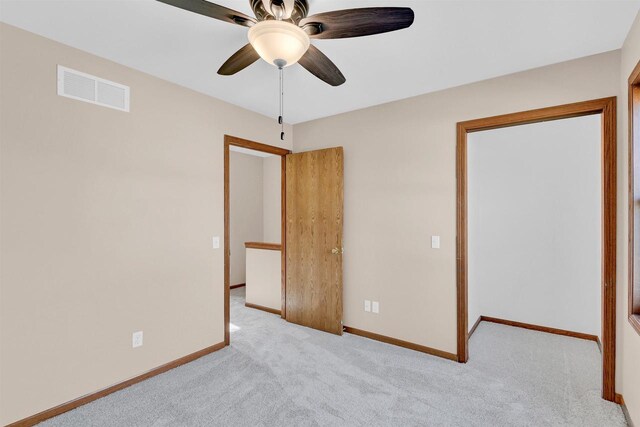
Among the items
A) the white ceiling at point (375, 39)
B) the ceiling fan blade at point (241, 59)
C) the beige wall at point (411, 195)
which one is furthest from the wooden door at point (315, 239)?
the ceiling fan blade at point (241, 59)

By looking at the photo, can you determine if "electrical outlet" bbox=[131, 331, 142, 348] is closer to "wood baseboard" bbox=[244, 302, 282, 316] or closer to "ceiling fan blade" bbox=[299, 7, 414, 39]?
"wood baseboard" bbox=[244, 302, 282, 316]

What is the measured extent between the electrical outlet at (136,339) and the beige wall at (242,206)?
3.28 meters

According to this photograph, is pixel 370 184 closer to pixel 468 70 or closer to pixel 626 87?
pixel 468 70

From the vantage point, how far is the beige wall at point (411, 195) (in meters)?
2.65

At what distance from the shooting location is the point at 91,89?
7.42 ft

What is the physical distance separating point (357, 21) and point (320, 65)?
440 mm

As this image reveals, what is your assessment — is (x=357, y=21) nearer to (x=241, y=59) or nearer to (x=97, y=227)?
(x=241, y=59)

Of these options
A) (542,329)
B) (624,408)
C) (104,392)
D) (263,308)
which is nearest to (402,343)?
(624,408)

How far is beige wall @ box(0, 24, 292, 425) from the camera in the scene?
6.35ft

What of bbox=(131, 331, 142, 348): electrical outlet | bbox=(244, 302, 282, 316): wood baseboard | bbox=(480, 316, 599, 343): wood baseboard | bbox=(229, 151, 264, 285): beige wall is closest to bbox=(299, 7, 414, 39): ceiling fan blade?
bbox=(131, 331, 142, 348): electrical outlet

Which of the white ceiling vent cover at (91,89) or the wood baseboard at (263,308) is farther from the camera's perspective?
the wood baseboard at (263,308)

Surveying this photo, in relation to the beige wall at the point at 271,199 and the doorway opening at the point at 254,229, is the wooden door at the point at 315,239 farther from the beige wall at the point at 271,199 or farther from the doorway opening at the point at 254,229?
the beige wall at the point at 271,199

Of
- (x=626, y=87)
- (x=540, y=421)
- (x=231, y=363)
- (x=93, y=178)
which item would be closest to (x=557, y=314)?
(x=540, y=421)

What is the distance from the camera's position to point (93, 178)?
7.43 feet
